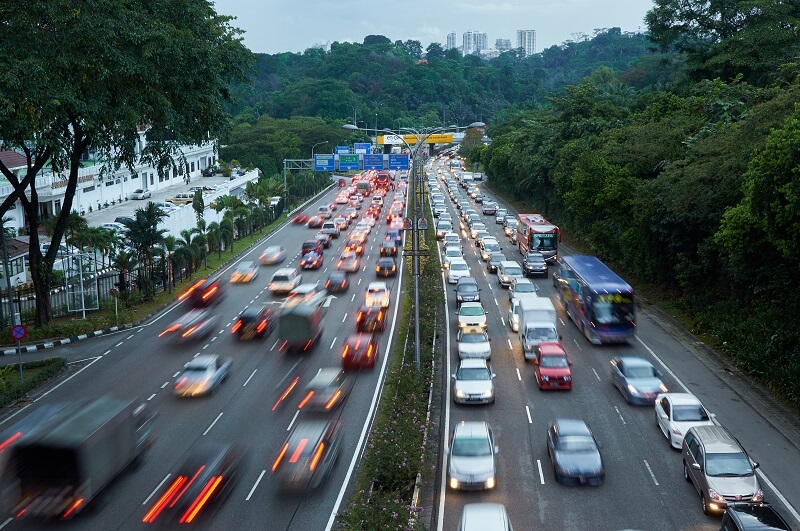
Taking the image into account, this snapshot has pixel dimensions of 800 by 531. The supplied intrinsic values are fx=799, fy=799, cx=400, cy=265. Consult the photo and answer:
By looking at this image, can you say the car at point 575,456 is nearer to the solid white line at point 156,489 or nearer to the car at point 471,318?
the solid white line at point 156,489

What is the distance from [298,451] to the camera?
20.7m

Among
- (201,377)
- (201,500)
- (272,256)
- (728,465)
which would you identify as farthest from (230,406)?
(272,256)

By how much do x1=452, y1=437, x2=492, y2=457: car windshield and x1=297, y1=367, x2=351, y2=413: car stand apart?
570 centimetres

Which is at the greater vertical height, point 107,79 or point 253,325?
point 107,79

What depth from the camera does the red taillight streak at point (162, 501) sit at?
18.7 m

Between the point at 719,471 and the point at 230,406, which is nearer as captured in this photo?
the point at 719,471

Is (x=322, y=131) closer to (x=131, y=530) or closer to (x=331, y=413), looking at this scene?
(x=331, y=413)

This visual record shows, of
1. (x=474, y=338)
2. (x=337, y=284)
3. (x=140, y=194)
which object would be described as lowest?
(x=337, y=284)

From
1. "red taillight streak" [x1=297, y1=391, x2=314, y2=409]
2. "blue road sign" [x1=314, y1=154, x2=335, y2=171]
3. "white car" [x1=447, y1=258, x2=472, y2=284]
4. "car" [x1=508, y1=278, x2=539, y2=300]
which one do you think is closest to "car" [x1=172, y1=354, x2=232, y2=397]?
"red taillight streak" [x1=297, y1=391, x2=314, y2=409]

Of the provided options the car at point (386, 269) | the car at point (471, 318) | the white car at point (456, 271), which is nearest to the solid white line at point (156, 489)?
the car at point (471, 318)

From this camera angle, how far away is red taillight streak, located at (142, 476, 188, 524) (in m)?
18.7

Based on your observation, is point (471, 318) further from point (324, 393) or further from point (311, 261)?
point (311, 261)

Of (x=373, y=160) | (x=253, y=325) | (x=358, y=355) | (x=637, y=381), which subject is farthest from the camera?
(x=373, y=160)

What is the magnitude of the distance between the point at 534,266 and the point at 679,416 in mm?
25479
